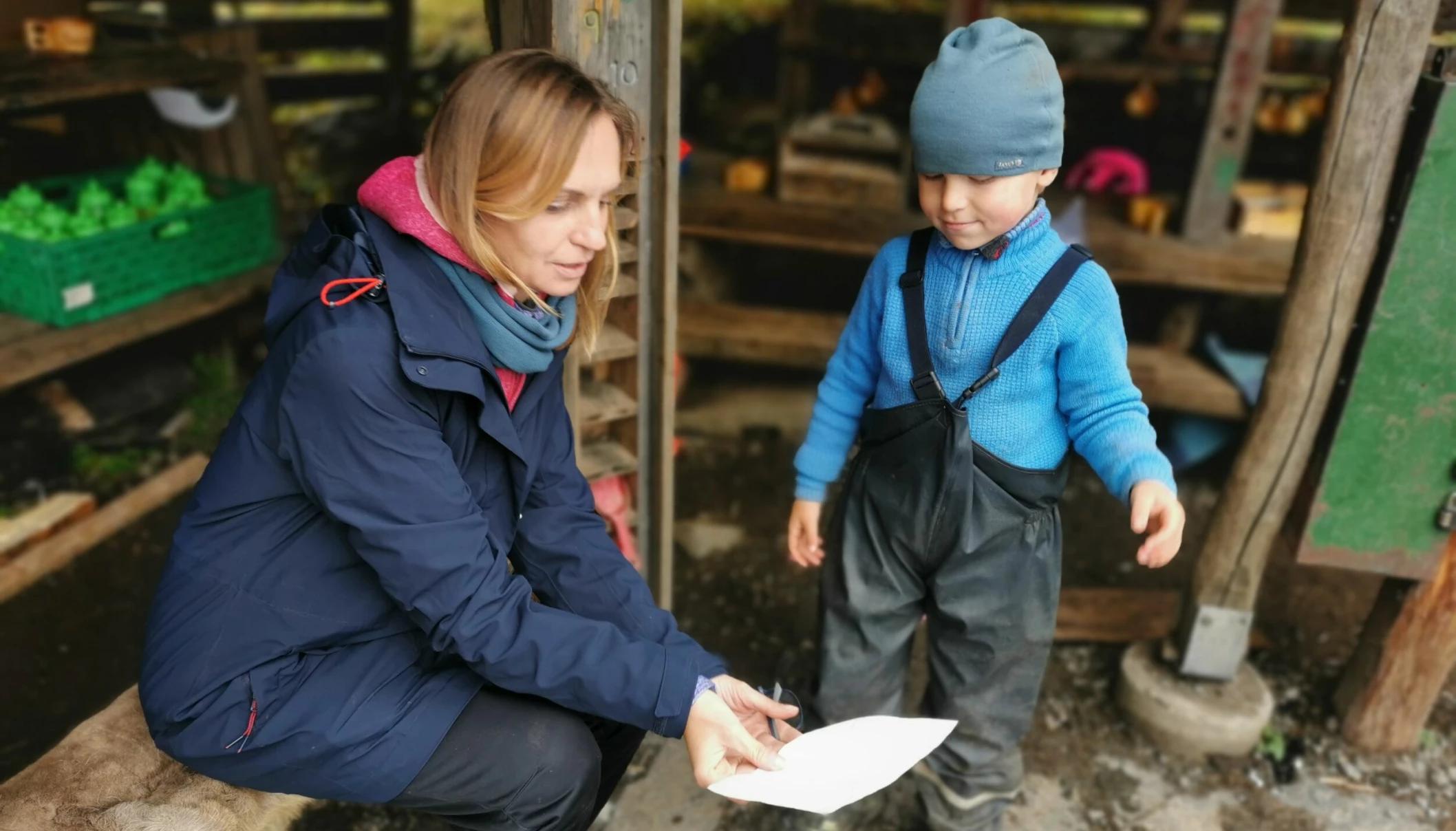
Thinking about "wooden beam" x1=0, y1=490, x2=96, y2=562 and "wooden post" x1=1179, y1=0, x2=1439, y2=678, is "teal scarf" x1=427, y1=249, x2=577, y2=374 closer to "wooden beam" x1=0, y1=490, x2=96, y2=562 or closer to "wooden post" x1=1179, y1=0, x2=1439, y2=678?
"wooden post" x1=1179, y1=0, x2=1439, y2=678

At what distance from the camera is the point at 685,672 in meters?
1.83

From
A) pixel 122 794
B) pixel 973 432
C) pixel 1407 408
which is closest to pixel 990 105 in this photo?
pixel 973 432

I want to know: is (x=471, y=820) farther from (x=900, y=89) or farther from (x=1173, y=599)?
(x=900, y=89)

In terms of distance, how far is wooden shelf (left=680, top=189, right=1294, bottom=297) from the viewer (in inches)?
165

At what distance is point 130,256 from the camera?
391 cm

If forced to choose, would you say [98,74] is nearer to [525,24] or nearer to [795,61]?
[525,24]

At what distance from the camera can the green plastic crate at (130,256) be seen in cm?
366

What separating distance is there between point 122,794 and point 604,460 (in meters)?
1.25

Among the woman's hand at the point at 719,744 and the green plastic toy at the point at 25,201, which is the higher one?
the green plastic toy at the point at 25,201

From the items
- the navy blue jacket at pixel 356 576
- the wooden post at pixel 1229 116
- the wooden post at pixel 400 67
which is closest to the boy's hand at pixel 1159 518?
the navy blue jacket at pixel 356 576

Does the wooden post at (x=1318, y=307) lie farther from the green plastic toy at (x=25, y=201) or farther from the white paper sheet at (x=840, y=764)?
the green plastic toy at (x=25, y=201)

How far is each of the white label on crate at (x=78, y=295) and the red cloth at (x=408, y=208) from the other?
2.49m

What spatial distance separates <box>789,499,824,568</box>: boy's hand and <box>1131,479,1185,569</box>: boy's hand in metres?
0.67

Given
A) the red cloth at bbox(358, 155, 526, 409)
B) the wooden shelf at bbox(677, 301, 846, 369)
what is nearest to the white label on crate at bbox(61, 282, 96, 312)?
the wooden shelf at bbox(677, 301, 846, 369)
